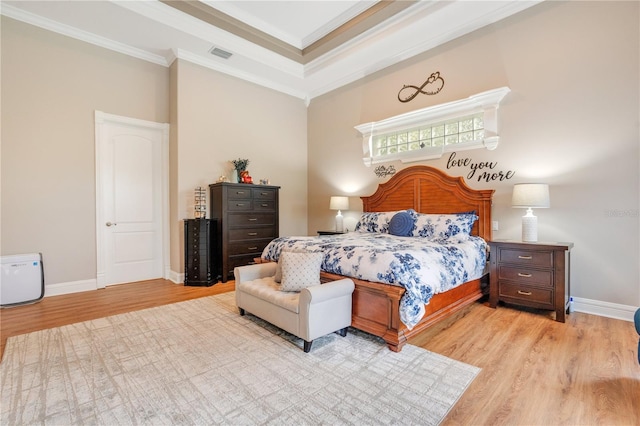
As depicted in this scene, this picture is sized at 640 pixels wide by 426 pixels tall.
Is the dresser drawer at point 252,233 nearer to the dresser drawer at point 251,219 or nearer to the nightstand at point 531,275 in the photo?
the dresser drawer at point 251,219

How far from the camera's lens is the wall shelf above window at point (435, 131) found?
3.89 m

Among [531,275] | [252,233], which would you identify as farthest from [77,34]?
[531,275]

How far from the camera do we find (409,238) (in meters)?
3.73

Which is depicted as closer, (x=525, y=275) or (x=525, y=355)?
(x=525, y=355)

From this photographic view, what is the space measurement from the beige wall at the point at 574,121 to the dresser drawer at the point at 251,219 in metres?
3.06

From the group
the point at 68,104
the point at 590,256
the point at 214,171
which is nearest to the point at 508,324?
the point at 590,256

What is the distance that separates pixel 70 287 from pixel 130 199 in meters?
1.42

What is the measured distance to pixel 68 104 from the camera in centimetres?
401

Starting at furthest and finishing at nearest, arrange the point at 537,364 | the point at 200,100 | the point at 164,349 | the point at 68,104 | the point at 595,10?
the point at 200,100
the point at 68,104
the point at 595,10
the point at 164,349
the point at 537,364

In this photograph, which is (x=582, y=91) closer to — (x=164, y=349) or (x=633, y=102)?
(x=633, y=102)

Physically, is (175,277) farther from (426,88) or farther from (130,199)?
(426,88)

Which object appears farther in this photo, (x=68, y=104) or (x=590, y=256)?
(x=68, y=104)

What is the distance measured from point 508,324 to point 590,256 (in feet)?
4.13

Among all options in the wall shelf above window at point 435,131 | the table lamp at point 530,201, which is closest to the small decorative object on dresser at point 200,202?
the wall shelf above window at point 435,131
